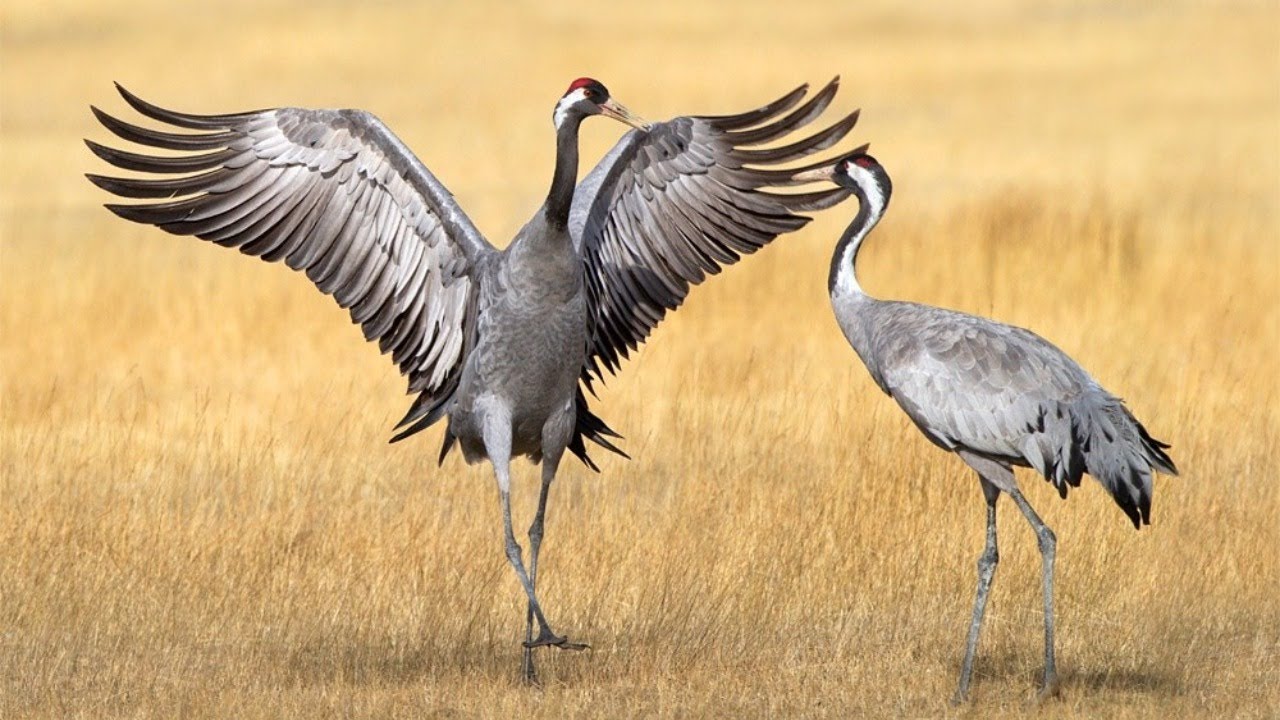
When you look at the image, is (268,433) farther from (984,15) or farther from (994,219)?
(984,15)

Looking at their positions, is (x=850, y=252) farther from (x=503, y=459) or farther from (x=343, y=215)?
(x=343, y=215)

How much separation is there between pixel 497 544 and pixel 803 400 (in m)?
3.05

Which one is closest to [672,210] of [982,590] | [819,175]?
[819,175]

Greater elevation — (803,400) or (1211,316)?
(1211,316)

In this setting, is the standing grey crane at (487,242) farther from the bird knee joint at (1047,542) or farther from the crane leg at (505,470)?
the bird knee joint at (1047,542)

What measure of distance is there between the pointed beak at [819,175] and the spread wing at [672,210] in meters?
0.09

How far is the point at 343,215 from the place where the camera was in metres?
8.74

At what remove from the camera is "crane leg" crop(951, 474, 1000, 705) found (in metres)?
7.64

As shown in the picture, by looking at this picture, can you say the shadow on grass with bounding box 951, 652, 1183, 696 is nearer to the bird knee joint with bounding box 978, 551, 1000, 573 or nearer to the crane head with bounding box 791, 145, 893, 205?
the bird knee joint with bounding box 978, 551, 1000, 573

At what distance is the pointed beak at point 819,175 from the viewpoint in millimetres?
8773

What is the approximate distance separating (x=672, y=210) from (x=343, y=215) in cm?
154

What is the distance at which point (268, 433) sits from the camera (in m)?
11.7

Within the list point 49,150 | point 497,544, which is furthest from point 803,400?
point 49,150

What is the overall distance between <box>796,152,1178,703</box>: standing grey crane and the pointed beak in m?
0.96
